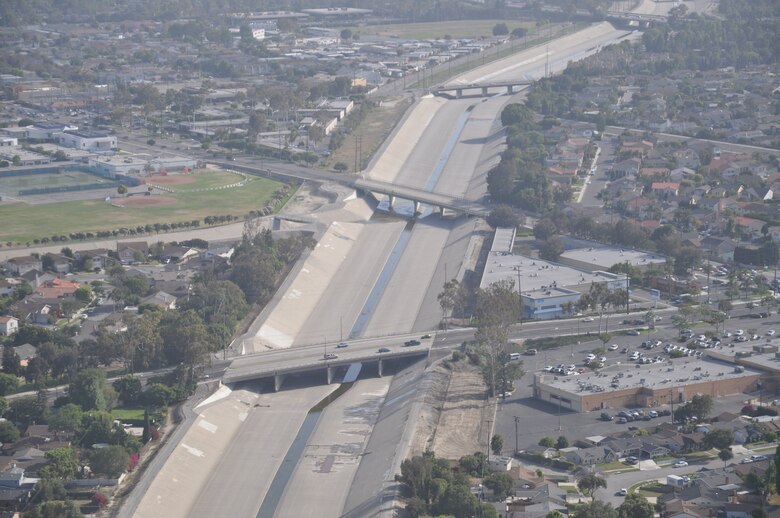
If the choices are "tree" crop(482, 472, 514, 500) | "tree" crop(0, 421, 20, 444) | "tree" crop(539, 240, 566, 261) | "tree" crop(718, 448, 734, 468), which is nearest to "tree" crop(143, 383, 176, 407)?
"tree" crop(0, 421, 20, 444)

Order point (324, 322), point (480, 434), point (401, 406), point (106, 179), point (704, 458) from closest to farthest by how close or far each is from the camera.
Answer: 1. point (704, 458)
2. point (480, 434)
3. point (401, 406)
4. point (324, 322)
5. point (106, 179)

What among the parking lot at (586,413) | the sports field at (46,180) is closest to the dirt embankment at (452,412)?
the parking lot at (586,413)

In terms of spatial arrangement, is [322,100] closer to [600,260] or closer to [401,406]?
[600,260]

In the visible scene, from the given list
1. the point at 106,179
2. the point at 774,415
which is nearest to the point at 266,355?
the point at 774,415

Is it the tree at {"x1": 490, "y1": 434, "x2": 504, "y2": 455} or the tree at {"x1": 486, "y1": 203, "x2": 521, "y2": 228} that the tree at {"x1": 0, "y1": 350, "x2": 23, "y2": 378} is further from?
the tree at {"x1": 486, "y1": 203, "x2": 521, "y2": 228}

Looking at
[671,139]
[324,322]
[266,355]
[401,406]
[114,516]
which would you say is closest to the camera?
[114,516]

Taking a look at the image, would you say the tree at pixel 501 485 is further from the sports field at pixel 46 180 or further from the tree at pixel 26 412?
the sports field at pixel 46 180

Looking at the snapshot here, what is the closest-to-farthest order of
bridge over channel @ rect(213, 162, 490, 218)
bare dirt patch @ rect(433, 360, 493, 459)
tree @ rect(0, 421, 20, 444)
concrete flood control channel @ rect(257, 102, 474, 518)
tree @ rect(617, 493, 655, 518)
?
tree @ rect(617, 493, 655, 518), concrete flood control channel @ rect(257, 102, 474, 518), tree @ rect(0, 421, 20, 444), bare dirt patch @ rect(433, 360, 493, 459), bridge over channel @ rect(213, 162, 490, 218)
